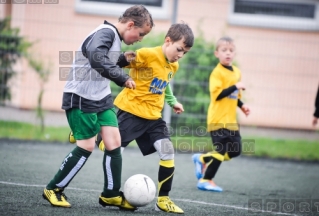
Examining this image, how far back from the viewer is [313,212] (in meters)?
5.90

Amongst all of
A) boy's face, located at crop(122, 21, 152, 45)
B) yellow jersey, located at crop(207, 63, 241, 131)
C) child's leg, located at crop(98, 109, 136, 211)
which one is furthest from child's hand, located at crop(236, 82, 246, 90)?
child's leg, located at crop(98, 109, 136, 211)

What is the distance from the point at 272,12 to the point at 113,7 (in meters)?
3.35

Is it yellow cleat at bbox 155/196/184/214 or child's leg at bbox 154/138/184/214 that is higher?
child's leg at bbox 154/138/184/214

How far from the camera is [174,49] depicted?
5500mm

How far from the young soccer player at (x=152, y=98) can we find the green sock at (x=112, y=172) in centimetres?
37

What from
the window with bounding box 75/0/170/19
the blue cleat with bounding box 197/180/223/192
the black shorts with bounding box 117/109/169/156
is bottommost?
the blue cleat with bounding box 197/180/223/192

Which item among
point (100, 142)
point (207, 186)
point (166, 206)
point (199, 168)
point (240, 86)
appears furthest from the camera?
point (199, 168)

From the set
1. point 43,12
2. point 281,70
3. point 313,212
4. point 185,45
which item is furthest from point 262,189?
point 43,12

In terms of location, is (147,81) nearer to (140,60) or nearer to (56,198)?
(140,60)

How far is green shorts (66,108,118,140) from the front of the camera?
5016 millimetres

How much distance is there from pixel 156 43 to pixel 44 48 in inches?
77.8

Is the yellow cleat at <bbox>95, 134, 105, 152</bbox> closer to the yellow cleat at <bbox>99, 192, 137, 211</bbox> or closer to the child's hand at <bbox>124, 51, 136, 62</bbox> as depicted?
the yellow cleat at <bbox>99, 192, 137, 211</bbox>

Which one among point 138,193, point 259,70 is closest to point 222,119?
point 138,193

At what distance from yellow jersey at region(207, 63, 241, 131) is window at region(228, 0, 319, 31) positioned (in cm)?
573
